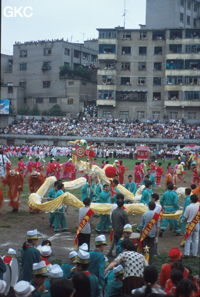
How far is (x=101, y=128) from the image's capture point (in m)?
52.9

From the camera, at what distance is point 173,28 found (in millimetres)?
56625

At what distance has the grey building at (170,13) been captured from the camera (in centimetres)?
6047

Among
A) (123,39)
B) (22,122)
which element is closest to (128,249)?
(22,122)

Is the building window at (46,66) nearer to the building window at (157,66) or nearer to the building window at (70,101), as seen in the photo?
the building window at (70,101)

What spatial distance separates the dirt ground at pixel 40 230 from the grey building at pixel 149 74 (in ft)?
139

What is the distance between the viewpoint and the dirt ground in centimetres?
1188

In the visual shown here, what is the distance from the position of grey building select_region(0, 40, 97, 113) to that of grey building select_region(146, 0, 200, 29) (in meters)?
10.4

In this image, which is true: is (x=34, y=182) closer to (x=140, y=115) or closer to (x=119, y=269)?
(x=119, y=269)

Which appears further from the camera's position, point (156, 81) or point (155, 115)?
point (156, 81)

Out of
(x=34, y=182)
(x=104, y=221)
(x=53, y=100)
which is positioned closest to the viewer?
(x=104, y=221)

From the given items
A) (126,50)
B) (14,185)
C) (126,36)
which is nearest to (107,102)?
(126,50)

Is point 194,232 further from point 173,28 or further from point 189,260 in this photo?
point 173,28

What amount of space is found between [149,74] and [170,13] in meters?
8.98

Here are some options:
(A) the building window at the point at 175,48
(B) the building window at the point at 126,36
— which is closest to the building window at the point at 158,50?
(A) the building window at the point at 175,48
